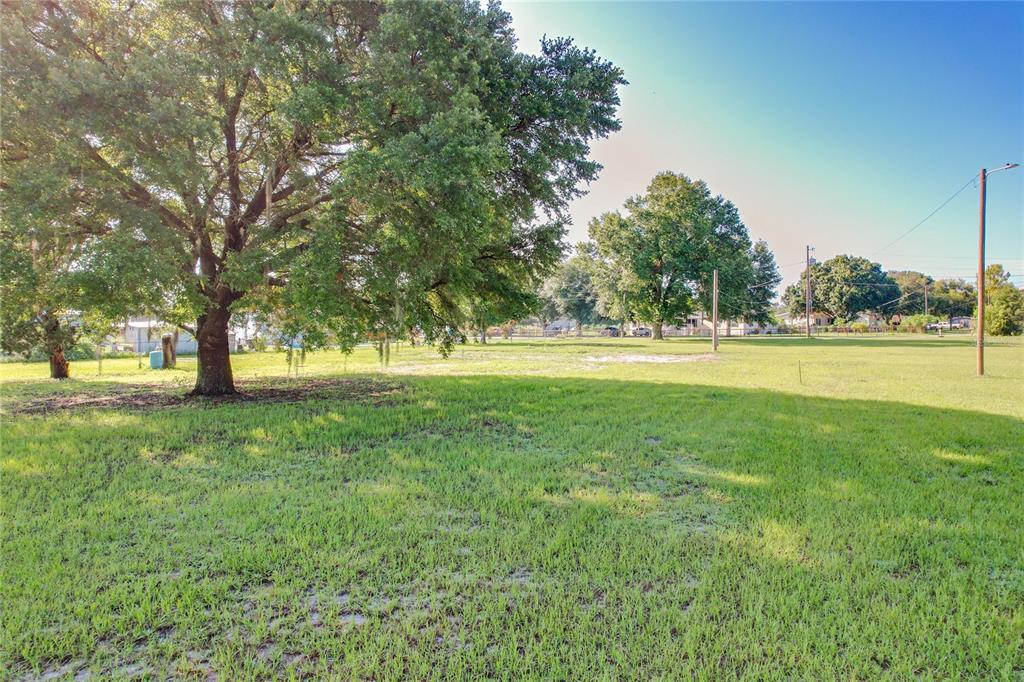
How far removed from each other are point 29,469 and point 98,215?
4.70 m

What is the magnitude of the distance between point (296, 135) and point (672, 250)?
118ft

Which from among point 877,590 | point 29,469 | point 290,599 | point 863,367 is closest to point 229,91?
point 29,469

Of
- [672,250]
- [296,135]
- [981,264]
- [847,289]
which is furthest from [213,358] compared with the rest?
[847,289]

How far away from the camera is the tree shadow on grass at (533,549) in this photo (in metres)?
2.16

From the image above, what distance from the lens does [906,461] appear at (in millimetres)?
5008

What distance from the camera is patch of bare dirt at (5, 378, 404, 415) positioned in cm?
875

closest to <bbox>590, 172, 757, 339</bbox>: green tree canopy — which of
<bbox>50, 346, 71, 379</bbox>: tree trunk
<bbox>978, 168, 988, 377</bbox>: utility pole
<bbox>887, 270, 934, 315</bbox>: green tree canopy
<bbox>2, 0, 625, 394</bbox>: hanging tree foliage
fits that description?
<bbox>978, 168, 988, 377</bbox>: utility pole

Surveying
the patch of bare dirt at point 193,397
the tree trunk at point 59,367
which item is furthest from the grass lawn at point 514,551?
the tree trunk at point 59,367

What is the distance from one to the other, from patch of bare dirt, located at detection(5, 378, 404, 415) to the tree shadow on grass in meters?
2.93

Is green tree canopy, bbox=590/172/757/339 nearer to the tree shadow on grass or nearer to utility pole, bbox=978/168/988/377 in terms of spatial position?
utility pole, bbox=978/168/988/377

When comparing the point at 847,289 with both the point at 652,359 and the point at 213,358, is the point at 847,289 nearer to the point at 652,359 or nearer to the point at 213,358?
the point at 652,359

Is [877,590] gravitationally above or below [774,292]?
below

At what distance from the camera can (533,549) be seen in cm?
305

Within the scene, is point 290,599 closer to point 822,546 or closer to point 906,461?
point 822,546
